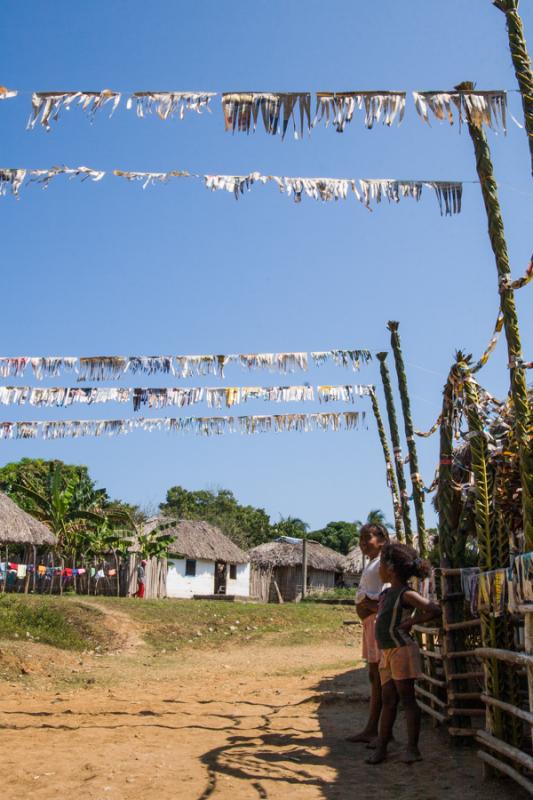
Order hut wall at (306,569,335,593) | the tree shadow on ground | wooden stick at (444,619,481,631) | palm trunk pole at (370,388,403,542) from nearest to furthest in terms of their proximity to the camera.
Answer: the tree shadow on ground, wooden stick at (444,619,481,631), palm trunk pole at (370,388,403,542), hut wall at (306,569,335,593)

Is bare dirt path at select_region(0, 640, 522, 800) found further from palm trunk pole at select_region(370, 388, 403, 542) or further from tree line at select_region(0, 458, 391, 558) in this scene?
tree line at select_region(0, 458, 391, 558)

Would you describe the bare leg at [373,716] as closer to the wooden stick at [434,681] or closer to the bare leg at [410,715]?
the wooden stick at [434,681]

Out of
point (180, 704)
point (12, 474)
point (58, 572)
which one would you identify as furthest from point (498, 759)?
point (12, 474)

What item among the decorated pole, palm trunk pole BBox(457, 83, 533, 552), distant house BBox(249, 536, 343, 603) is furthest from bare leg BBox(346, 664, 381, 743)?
distant house BBox(249, 536, 343, 603)

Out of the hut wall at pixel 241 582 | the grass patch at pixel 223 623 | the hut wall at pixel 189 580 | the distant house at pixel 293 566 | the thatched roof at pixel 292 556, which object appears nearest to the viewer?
the grass patch at pixel 223 623

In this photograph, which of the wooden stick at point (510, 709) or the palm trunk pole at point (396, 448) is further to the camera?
the palm trunk pole at point (396, 448)

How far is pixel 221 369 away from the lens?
11656 millimetres

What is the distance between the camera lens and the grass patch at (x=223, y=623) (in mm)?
16266

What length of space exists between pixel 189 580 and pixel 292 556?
233 inches

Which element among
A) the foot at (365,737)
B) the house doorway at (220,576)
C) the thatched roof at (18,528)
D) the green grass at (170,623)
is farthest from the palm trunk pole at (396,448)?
the house doorway at (220,576)

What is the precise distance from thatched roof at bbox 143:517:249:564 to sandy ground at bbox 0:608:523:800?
76.4 feet

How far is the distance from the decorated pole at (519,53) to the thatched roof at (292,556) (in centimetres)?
3426

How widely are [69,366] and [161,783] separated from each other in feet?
26.1

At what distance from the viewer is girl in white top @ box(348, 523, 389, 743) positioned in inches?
231
